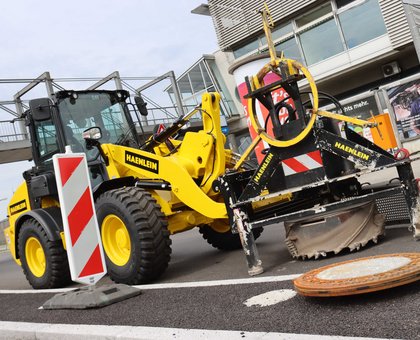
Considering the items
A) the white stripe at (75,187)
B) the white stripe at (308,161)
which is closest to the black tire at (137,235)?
the white stripe at (75,187)

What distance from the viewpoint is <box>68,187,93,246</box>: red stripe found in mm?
4465

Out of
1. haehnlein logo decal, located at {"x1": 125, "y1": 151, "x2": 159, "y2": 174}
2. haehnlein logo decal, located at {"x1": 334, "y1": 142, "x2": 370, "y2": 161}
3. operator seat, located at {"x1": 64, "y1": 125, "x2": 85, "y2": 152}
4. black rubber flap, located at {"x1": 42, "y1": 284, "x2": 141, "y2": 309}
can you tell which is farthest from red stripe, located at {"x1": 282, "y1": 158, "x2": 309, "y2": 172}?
operator seat, located at {"x1": 64, "y1": 125, "x2": 85, "y2": 152}

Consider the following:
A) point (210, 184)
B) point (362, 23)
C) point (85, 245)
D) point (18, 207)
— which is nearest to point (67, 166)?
point (85, 245)

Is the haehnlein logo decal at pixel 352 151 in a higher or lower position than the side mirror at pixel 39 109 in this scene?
lower

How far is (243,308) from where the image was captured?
3.46 m

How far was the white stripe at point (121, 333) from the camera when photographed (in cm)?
274

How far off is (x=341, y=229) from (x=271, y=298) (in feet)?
4.89

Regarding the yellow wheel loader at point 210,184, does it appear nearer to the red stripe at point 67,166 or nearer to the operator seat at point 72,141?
the operator seat at point 72,141

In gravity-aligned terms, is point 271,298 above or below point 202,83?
below

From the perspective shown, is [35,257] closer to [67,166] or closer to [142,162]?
[142,162]

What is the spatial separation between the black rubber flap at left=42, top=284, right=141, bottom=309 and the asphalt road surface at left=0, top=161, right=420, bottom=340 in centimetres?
8

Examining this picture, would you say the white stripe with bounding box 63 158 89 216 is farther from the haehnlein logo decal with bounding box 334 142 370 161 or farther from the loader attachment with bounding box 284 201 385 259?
the haehnlein logo decal with bounding box 334 142 370 161

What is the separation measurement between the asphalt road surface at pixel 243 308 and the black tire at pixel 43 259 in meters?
0.38

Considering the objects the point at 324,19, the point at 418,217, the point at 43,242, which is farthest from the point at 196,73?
the point at 418,217
